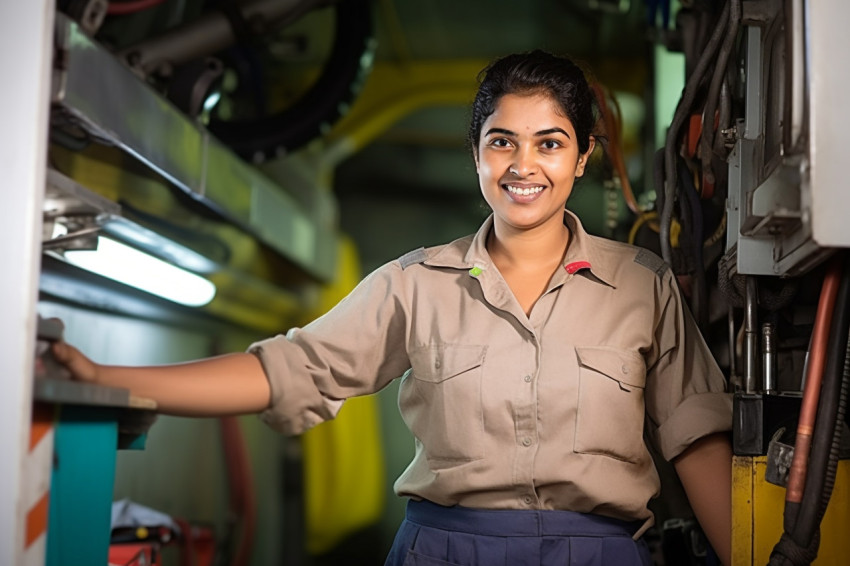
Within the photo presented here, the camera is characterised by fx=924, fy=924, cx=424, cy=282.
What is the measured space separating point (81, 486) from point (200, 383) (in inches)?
12.7

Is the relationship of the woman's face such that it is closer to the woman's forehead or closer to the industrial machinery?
the woman's forehead

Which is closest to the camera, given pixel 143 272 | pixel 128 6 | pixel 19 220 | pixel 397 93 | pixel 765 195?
pixel 19 220

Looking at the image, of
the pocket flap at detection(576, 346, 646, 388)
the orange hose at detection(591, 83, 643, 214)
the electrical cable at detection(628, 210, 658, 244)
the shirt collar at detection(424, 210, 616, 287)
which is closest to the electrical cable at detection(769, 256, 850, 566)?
the pocket flap at detection(576, 346, 646, 388)

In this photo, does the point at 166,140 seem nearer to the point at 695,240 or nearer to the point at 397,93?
the point at 695,240

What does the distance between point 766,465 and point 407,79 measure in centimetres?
397

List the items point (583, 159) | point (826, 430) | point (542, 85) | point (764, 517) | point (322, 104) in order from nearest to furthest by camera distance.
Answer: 1. point (826, 430)
2. point (764, 517)
3. point (542, 85)
4. point (583, 159)
5. point (322, 104)

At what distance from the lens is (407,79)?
17.7 feet

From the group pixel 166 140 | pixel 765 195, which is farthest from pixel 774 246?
pixel 166 140

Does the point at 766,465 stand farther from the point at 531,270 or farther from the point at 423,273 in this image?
the point at 423,273

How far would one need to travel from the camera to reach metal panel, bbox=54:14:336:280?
2.12 m

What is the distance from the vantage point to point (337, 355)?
2092 millimetres

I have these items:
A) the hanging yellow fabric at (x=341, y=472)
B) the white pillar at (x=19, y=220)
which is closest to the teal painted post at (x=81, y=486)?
the white pillar at (x=19, y=220)

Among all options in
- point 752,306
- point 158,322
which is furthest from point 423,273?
point 158,322

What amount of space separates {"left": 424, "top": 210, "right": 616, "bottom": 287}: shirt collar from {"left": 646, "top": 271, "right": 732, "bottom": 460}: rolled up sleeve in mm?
148
